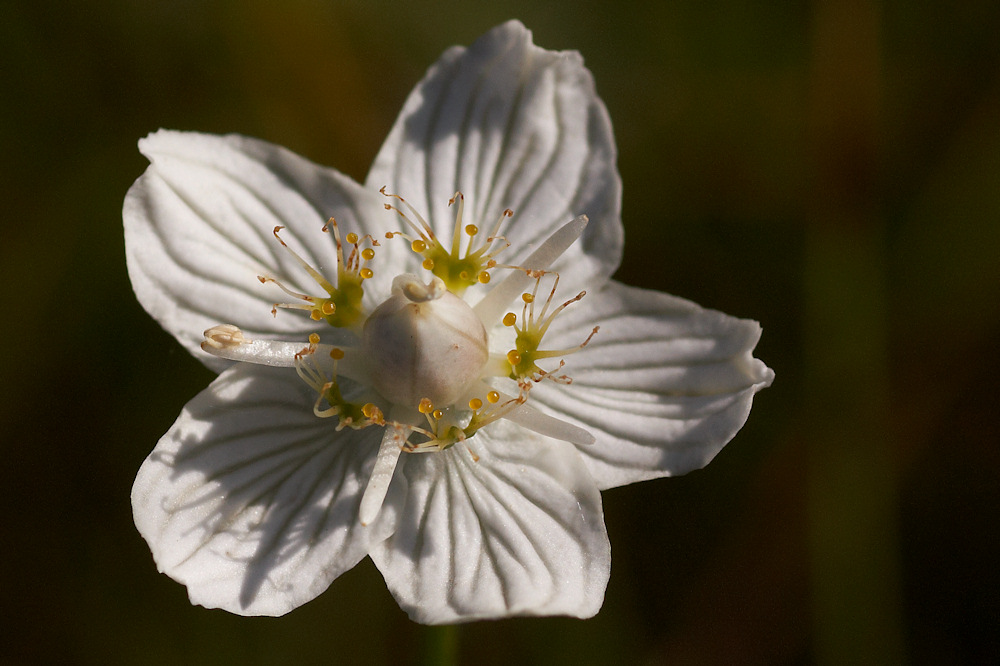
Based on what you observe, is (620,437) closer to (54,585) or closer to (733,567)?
(733,567)

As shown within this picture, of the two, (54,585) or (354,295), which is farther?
(54,585)

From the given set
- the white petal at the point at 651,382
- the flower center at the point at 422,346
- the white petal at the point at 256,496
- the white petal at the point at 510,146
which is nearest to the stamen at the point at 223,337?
the white petal at the point at 256,496

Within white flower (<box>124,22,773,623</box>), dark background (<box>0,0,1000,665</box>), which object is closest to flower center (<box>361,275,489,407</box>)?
white flower (<box>124,22,773,623</box>)

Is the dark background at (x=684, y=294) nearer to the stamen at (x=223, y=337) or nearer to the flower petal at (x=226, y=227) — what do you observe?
the flower petal at (x=226, y=227)

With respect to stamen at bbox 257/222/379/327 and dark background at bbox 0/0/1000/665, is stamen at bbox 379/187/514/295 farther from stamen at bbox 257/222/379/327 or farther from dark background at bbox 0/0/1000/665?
dark background at bbox 0/0/1000/665

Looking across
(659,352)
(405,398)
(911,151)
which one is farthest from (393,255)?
(911,151)
